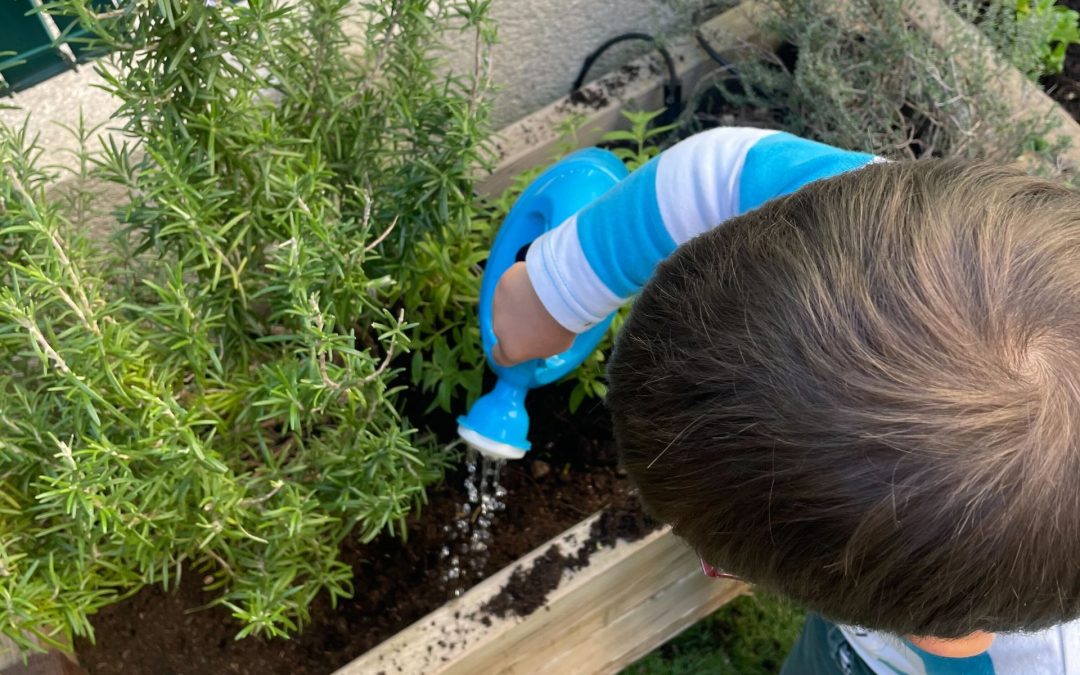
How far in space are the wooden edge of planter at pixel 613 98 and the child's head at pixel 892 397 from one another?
1.03 meters

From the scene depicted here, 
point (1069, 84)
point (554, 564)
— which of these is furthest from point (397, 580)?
point (1069, 84)

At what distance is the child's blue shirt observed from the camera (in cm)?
105

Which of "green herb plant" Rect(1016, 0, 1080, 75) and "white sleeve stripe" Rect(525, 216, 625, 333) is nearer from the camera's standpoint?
"white sleeve stripe" Rect(525, 216, 625, 333)

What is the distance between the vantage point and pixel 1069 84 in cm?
197

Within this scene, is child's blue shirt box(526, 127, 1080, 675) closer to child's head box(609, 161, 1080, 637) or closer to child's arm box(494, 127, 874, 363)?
child's arm box(494, 127, 874, 363)

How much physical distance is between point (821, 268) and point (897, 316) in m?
0.07

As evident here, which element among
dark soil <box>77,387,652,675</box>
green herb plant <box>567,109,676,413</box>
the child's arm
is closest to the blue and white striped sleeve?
the child's arm

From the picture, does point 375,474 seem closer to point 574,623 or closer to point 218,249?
point 218,249

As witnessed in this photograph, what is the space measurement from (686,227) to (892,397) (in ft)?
1.54

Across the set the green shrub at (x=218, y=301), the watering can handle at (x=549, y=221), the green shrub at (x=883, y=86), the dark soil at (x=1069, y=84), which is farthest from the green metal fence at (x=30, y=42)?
the dark soil at (x=1069, y=84)

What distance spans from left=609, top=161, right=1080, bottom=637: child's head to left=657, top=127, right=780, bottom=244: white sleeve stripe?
0.92 feet

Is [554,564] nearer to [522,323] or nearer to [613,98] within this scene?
[522,323]

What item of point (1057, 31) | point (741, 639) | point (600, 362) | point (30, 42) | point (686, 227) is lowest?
point (741, 639)

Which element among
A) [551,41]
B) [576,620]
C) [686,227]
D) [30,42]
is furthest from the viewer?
[551,41]
